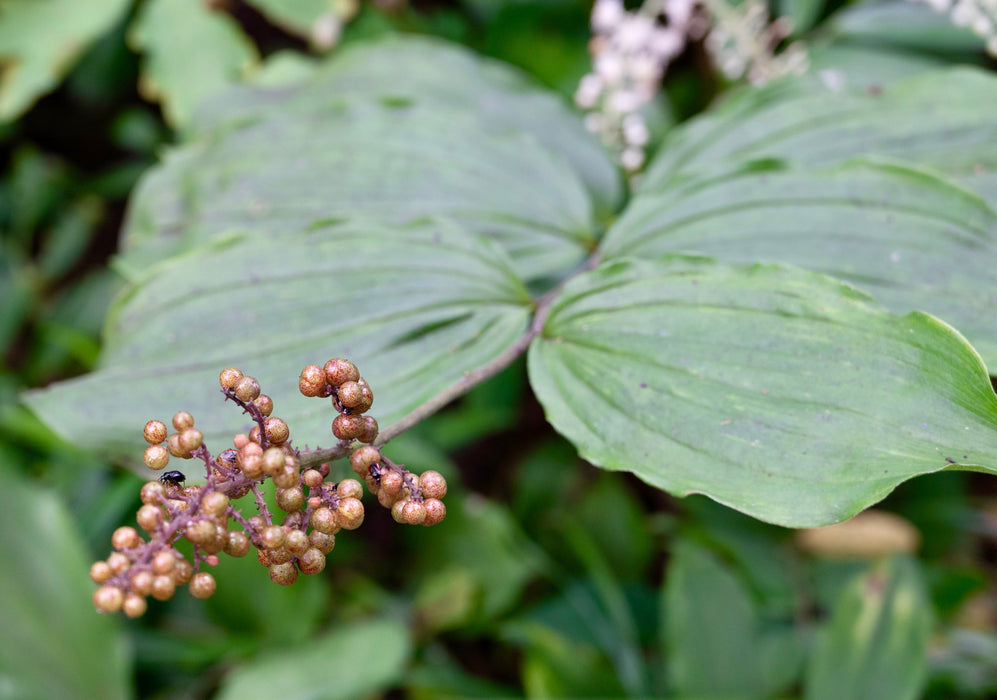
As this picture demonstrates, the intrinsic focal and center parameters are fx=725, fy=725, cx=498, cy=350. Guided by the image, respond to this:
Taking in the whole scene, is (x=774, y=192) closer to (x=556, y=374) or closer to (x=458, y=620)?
(x=556, y=374)

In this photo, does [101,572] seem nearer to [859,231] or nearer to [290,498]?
[290,498]

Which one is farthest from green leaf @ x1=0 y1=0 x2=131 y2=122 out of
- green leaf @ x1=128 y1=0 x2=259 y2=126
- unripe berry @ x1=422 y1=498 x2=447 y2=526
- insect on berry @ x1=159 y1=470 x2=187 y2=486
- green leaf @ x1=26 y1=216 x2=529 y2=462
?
unripe berry @ x1=422 y1=498 x2=447 y2=526

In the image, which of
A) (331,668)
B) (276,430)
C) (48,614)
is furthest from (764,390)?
(48,614)

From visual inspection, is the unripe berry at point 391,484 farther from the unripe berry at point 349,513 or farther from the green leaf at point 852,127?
the green leaf at point 852,127

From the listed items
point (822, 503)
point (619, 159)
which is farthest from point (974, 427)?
point (619, 159)

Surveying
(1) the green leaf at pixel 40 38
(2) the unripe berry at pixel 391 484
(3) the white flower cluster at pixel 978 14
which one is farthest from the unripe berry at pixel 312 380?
(1) the green leaf at pixel 40 38

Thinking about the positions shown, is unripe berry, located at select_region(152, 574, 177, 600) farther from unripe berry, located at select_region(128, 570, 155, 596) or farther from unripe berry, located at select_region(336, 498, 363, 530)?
unripe berry, located at select_region(336, 498, 363, 530)
